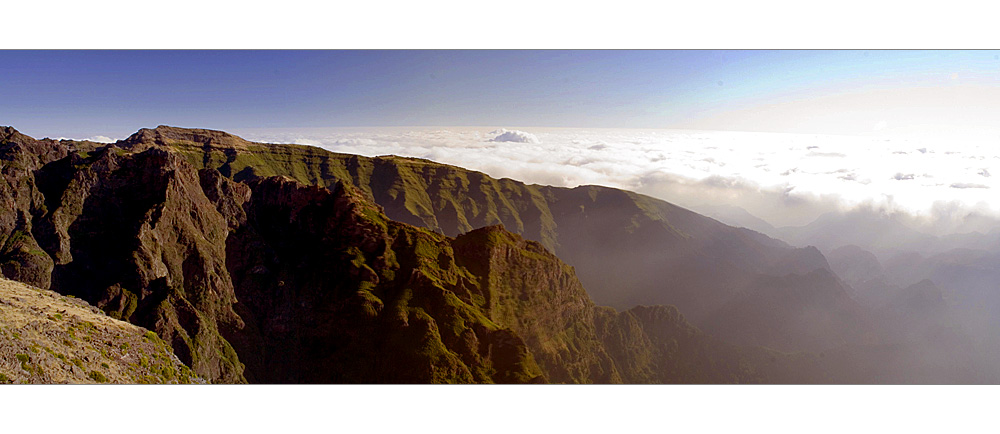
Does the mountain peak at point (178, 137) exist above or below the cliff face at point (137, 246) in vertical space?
above

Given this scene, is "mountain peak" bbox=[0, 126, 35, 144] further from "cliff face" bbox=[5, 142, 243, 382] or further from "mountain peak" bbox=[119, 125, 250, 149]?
"mountain peak" bbox=[119, 125, 250, 149]

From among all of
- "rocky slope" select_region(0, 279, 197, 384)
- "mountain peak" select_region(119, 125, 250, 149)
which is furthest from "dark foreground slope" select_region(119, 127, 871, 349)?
"rocky slope" select_region(0, 279, 197, 384)

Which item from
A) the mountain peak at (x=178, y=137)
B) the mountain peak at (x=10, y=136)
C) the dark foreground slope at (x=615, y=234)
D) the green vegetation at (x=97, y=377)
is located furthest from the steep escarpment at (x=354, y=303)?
the dark foreground slope at (x=615, y=234)

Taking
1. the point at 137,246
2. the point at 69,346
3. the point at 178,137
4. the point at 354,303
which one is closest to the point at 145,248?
the point at 137,246

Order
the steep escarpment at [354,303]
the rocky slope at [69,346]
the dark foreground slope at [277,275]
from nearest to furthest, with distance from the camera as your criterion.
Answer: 1. the rocky slope at [69,346]
2. the dark foreground slope at [277,275]
3. the steep escarpment at [354,303]

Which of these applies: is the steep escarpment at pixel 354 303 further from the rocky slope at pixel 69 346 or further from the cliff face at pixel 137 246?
the rocky slope at pixel 69 346

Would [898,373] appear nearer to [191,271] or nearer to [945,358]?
[945,358]
